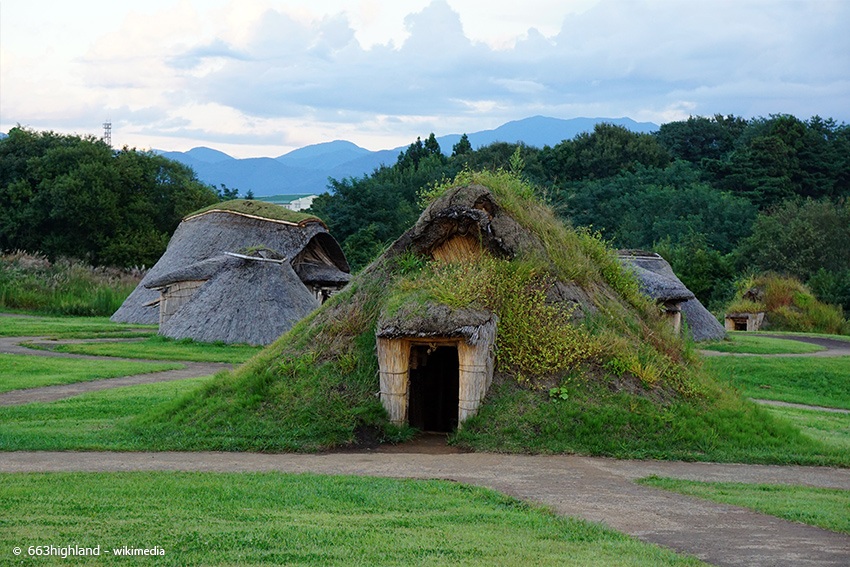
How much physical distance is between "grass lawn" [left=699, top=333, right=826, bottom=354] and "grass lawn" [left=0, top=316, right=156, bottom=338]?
1762 cm

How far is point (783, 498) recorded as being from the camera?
33.5 feet

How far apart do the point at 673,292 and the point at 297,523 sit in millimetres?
24289

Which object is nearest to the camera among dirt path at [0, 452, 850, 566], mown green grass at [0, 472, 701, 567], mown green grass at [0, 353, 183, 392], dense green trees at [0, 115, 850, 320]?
mown green grass at [0, 472, 701, 567]

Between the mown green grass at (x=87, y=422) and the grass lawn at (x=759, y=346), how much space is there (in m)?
17.3

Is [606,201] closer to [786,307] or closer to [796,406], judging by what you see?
[786,307]

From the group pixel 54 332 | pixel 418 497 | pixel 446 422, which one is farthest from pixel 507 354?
pixel 54 332

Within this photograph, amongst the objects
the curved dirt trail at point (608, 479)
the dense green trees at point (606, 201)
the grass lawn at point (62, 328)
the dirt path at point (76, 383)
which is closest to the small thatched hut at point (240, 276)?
the grass lawn at point (62, 328)

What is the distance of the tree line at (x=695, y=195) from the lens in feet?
168

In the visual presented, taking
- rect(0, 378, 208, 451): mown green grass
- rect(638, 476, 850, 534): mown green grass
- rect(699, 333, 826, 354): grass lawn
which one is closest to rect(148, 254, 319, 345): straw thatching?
rect(0, 378, 208, 451): mown green grass

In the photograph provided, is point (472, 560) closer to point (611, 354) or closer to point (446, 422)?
point (611, 354)

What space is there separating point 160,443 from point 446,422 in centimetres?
484

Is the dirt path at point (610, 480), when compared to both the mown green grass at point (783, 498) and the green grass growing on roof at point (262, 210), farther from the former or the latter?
the green grass growing on roof at point (262, 210)

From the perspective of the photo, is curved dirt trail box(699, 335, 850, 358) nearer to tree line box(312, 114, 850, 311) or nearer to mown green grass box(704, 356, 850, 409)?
mown green grass box(704, 356, 850, 409)

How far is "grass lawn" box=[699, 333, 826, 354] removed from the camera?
96.9 feet
